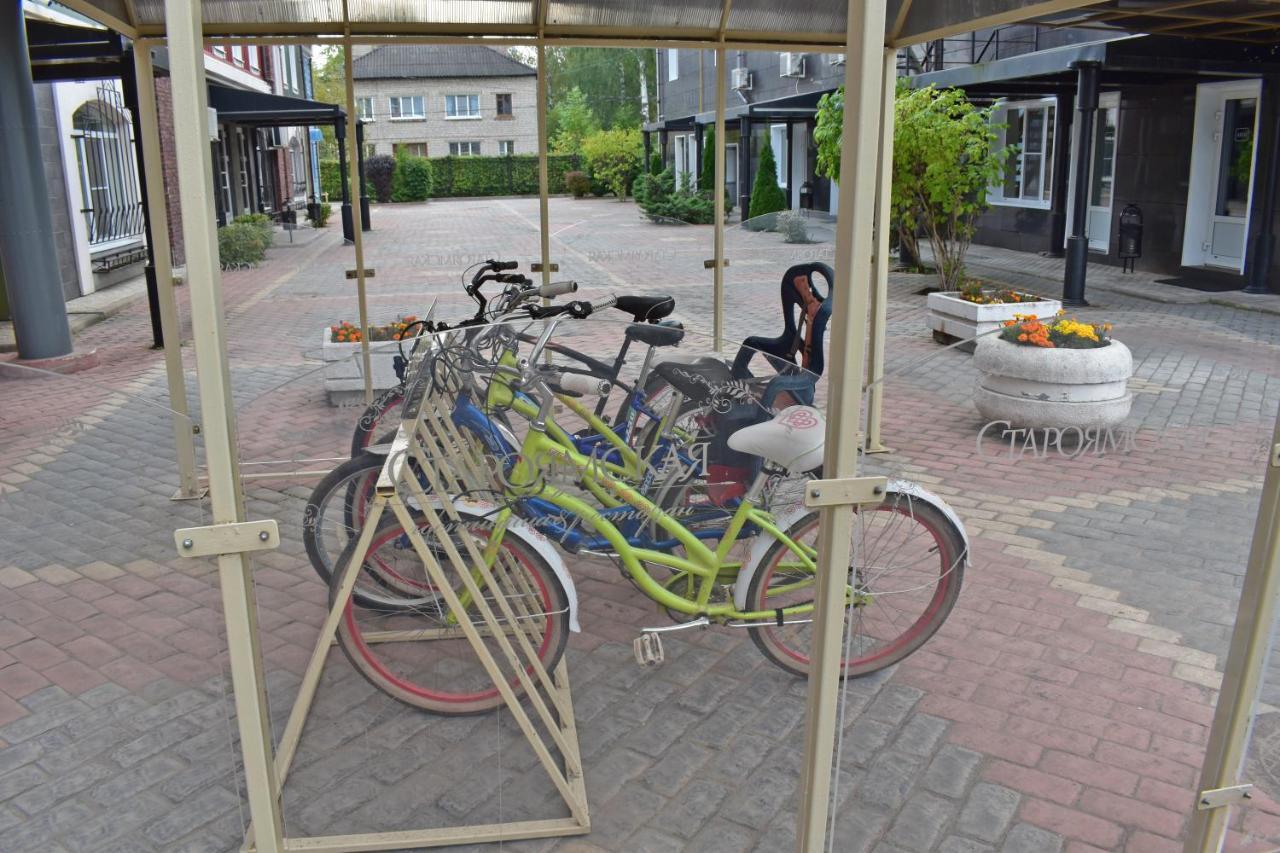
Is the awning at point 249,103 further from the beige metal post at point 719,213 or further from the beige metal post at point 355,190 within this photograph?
the beige metal post at point 719,213

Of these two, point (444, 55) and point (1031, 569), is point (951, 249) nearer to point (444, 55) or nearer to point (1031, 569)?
point (1031, 569)

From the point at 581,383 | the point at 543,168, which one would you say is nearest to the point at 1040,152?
the point at 543,168

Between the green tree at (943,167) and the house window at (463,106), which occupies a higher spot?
the house window at (463,106)

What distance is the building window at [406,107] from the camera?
33.3m

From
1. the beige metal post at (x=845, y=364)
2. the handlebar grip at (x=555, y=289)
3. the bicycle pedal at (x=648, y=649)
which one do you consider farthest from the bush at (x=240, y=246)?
the beige metal post at (x=845, y=364)

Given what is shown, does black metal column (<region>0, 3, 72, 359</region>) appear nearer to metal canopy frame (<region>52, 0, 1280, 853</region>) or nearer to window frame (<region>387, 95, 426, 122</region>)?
metal canopy frame (<region>52, 0, 1280, 853</region>)

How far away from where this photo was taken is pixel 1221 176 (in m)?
13.2

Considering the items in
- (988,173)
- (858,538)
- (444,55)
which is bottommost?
(858,538)

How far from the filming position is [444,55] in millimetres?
35156

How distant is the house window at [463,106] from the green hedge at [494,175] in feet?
5.20

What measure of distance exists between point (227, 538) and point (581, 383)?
1.82m

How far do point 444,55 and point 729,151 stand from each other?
38.4ft

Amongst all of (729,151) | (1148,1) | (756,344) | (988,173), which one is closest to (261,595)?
(756,344)

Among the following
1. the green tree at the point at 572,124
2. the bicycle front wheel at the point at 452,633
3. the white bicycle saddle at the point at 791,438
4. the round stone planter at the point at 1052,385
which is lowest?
the bicycle front wheel at the point at 452,633
